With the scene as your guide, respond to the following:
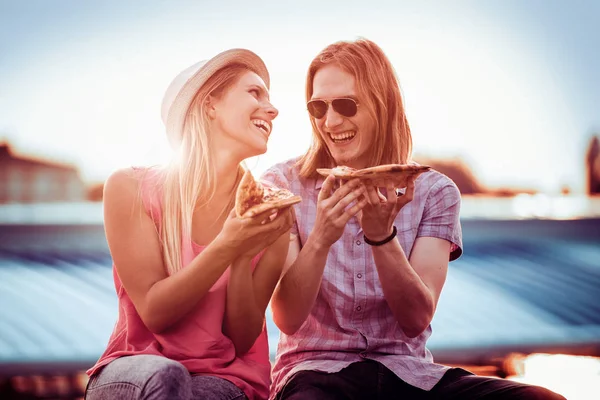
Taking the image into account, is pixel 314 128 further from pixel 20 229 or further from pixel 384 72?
pixel 20 229

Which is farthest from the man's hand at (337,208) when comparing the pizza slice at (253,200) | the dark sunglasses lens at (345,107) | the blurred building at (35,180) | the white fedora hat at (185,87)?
the blurred building at (35,180)

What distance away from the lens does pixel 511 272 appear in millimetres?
10422

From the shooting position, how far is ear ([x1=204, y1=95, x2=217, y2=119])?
233 cm

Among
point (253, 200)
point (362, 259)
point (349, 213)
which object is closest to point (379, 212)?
point (349, 213)

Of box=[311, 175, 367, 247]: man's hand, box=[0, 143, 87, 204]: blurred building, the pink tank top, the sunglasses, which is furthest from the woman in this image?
box=[0, 143, 87, 204]: blurred building

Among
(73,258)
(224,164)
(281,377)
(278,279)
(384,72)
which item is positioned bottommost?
(73,258)

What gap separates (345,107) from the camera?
98.3 inches

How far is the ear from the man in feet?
1.24

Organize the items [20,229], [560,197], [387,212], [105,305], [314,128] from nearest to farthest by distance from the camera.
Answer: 1. [387,212]
2. [314,128]
3. [105,305]
4. [20,229]
5. [560,197]

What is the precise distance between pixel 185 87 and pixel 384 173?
80cm

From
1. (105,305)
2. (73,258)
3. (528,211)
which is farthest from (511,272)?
(73,258)

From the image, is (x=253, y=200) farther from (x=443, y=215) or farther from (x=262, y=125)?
(x=443, y=215)

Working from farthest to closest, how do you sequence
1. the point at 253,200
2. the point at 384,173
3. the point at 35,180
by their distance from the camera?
the point at 35,180 < the point at 384,173 < the point at 253,200

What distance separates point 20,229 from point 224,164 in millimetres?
8711
